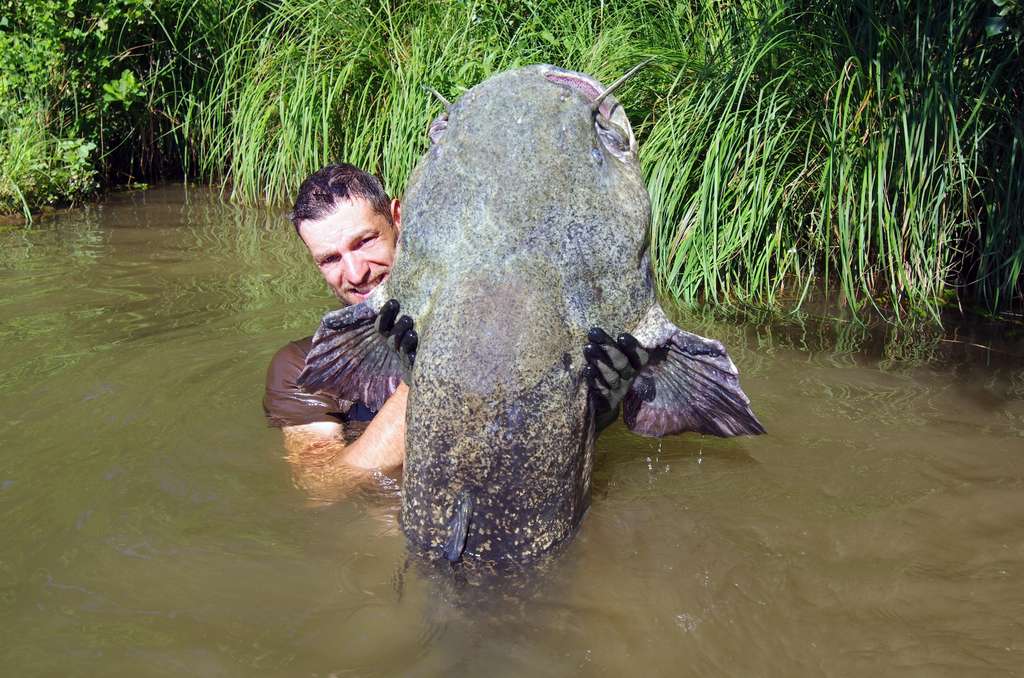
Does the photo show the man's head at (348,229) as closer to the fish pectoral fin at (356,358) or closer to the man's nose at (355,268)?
the man's nose at (355,268)

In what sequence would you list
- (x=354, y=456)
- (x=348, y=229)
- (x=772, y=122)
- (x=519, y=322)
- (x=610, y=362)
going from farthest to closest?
(x=772, y=122), (x=348, y=229), (x=354, y=456), (x=610, y=362), (x=519, y=322)

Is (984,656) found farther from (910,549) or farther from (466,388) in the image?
(466,388)

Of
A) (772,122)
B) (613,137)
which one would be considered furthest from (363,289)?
(772,122)

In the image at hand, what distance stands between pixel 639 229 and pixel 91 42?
7732 mm

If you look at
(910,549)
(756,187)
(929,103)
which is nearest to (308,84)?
(756,187)

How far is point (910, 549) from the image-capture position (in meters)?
2.80

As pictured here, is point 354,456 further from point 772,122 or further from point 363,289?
point 772,122

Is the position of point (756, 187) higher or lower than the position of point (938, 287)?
higher

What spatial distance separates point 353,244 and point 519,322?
5.48ft

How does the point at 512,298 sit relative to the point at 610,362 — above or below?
above

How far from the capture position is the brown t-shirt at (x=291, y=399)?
12.1 ft

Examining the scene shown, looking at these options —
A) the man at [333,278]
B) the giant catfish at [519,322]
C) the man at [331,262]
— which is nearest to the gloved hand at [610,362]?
the giant catfish at [519,322]

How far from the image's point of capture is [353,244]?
12.0 ft

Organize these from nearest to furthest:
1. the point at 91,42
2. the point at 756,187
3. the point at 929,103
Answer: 1. the point at 929,103
2. the point at 756,187
3. the point at 91,42
